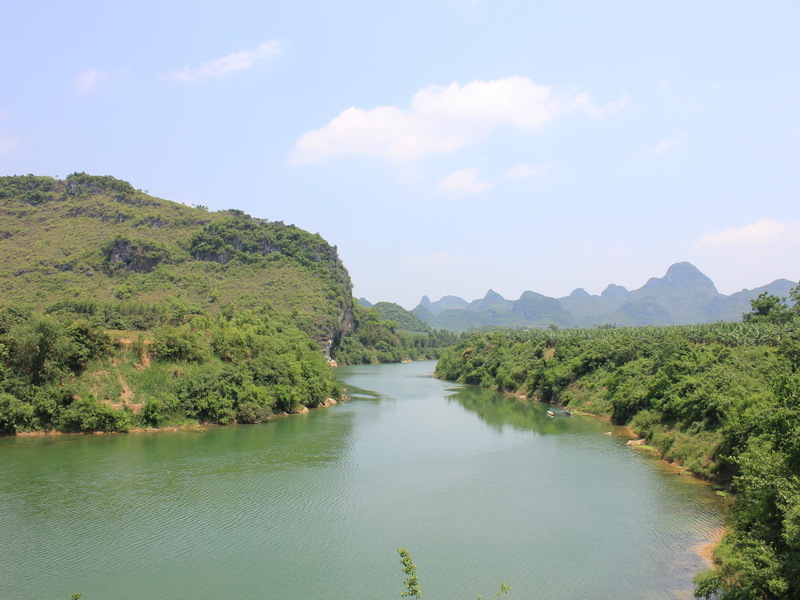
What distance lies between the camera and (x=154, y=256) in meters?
91.3

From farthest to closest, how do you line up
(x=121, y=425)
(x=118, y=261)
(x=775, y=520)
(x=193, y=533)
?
(x=118, y=261)
(x=121, y=425)
(x=193, y=533)
(x=775, y=520)

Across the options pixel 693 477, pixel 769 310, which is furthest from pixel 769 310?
pixel 693 477

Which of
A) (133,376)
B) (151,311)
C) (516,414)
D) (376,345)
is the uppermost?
(151,311)

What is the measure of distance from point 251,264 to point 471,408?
6168 centimetres

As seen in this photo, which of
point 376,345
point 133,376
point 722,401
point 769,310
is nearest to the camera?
point 722,401

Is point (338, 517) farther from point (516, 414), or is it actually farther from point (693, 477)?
point (516, 414)

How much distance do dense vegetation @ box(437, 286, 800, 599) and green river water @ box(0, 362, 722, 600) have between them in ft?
6.49

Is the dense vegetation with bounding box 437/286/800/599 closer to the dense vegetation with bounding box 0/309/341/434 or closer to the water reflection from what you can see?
the water reflection

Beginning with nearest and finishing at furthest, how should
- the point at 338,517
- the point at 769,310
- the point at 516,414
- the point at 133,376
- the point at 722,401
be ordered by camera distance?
1. the point at 338,517
2. the point at 722,401
3. the point at 133,376
4. the point at 516,414
5. the point at 769,310

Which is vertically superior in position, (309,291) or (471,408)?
(309,291)

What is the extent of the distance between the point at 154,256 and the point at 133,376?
59.8 m

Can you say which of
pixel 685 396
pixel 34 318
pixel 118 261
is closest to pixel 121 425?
pixel 34 318

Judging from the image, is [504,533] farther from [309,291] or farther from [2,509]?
[309,291]

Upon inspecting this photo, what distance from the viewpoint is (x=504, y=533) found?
19.8 m
